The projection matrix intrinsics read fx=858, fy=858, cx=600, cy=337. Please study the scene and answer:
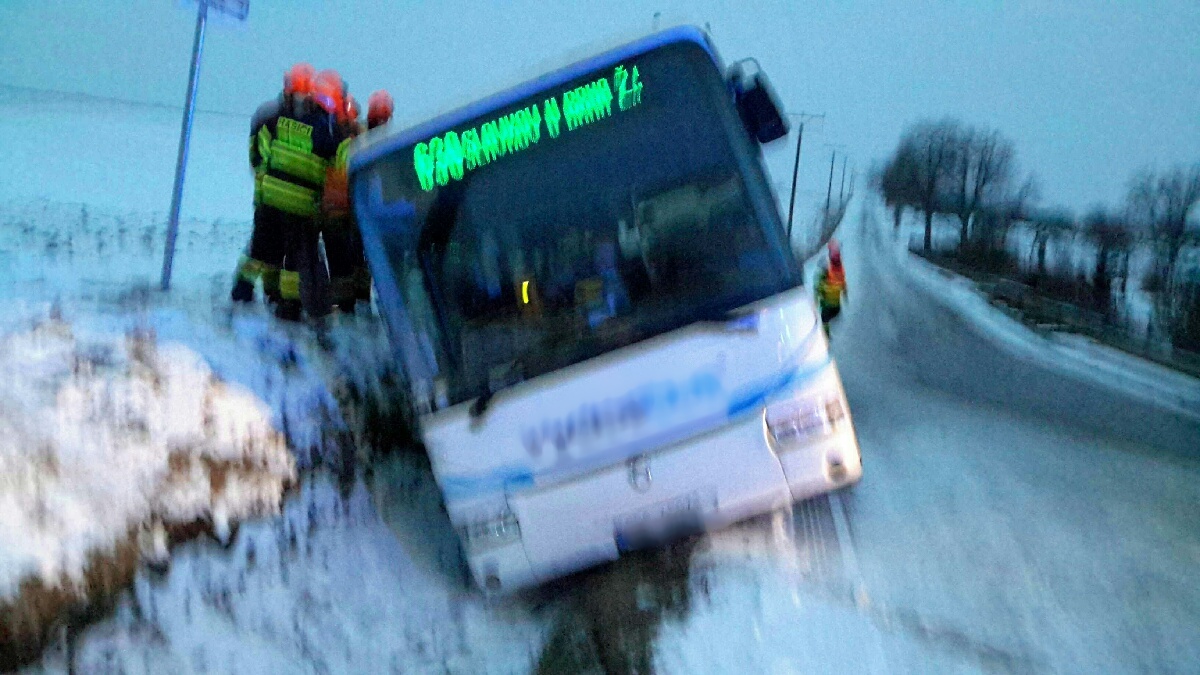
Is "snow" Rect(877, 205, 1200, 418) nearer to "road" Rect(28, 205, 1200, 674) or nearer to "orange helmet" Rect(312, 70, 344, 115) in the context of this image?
"road" Rect(28, 205, 1200, 674)

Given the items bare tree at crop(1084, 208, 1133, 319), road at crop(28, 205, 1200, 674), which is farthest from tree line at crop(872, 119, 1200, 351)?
road at crop(28, 205, 1200, 674)

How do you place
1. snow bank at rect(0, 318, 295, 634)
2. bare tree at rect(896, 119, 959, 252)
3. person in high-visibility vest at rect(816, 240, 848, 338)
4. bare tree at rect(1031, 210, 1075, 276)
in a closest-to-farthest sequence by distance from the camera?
1. snow bank at rect(0, 318, 295, 634)
2. person in high-visibility vest at rect(816, 240, 848, 338)
3. bare tree at rect(1031, 210, 1075, 276)
4. bare tree at rect(896, 119, 959, 252)

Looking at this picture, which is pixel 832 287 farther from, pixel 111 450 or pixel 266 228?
pixel 111 450

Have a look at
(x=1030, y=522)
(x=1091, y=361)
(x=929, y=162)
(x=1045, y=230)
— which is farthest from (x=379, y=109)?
(x=929, y=162)

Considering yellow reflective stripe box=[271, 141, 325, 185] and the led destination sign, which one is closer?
the led destination sign

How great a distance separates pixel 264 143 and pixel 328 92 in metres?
0.64

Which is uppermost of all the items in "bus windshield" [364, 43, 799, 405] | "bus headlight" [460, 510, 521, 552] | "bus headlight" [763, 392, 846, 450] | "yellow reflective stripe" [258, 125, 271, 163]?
"yellow reflective stripe" [258, 125, 271, 163]

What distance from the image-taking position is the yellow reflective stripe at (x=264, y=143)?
666 centimetres

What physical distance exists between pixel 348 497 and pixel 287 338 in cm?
144

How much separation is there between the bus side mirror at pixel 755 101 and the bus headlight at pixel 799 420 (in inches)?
60.6

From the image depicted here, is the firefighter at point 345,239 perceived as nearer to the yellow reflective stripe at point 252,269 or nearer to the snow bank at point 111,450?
the yellow reflective stripe at point 252,269

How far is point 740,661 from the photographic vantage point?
153 inches

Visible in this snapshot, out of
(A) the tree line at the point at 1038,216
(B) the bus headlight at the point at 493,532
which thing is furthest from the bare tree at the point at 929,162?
(B) the bus headlight at the point at 493,532

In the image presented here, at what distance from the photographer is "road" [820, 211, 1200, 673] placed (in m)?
4.14
